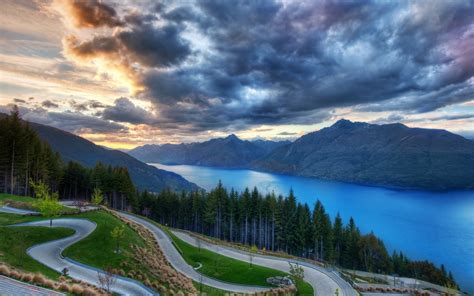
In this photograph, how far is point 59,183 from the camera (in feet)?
282

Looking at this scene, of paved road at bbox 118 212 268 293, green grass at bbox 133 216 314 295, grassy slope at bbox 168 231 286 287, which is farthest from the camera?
grassy slope at bbox 168 231 286 287

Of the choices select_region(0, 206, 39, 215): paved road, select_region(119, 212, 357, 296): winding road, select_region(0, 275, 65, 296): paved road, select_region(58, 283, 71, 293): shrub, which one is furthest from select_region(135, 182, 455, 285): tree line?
select_region(0, 275, 65, 296): paved road

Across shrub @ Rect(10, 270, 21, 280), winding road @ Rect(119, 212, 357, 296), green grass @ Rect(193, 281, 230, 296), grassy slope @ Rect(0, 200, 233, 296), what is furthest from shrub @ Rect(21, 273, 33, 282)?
winding road @ Rect(119, 212, 357, 296)

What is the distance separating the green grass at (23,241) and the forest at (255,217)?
146 ft

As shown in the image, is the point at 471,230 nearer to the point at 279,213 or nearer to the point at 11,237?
the point at 279,213

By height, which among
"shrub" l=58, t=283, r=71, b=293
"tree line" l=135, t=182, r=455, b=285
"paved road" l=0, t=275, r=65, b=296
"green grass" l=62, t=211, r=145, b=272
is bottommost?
"tree line" l=135, t=182, r=455, b=285

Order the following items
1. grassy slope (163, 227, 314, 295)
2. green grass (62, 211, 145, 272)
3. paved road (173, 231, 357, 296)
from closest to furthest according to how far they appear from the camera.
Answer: green grass (62, 211, 145, 272), paved road (173, 231, 357, 296), grassy slope (163, 227, 314, 295)

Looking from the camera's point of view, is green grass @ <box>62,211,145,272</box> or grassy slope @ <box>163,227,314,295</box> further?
grassy slope @ <box>163,227,314,295</box>

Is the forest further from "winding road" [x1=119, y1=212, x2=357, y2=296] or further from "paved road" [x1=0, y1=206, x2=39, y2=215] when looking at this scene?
"paved road" [x1=0, y1=206, x2=39, y2=215]

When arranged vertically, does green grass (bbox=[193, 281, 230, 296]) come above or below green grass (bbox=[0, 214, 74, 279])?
below

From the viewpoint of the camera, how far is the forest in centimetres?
7985

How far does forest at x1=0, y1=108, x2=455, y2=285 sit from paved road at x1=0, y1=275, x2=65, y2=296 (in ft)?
210

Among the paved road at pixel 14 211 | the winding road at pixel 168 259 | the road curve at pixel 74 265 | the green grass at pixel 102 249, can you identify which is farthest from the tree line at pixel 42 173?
the green grass at pixel 102 249

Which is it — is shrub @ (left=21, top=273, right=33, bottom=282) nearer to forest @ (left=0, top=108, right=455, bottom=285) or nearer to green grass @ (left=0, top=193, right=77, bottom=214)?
green grass @ (left=0, top=193, right=77, bottom=214)
